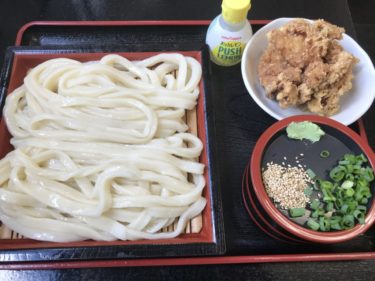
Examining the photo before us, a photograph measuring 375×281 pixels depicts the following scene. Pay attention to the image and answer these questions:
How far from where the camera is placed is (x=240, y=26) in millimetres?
1711

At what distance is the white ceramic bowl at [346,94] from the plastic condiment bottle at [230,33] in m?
0.05

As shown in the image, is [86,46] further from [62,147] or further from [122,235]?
[122,235]

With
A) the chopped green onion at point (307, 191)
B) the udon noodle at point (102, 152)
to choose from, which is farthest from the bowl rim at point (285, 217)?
the udon noodle at point (102, 152)

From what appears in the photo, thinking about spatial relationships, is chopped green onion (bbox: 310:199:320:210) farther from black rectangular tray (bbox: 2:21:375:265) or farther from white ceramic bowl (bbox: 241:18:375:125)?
white ceramic bowl (bbox: 241:18:375:125)

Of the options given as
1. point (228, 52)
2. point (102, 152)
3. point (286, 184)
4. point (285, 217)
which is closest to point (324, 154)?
point (286, 184)

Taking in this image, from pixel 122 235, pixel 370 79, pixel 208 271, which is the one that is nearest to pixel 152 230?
pixel 122 235

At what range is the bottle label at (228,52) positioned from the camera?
69.3 inches

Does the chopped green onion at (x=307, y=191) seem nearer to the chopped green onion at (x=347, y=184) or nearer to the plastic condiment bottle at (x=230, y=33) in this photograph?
the chopped green onion at (x=347, y=184)

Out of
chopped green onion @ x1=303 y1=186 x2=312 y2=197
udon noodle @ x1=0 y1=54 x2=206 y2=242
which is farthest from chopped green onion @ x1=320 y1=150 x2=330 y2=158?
udon noodle @ x1=0 y1=54 x2=206 y2=242

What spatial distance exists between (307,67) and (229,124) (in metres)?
0.43

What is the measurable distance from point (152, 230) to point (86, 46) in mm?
914

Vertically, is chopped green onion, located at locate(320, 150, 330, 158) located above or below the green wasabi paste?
below

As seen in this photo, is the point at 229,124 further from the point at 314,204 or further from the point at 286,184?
the point at 314,204

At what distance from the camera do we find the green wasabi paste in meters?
1.51
